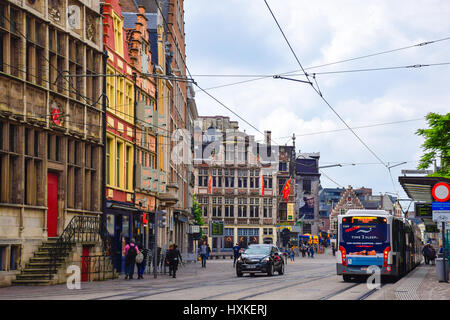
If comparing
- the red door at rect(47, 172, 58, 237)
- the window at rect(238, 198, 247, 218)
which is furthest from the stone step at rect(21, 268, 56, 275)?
the window at rect(238, 198, 247, 218)

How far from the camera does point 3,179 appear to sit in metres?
26.7

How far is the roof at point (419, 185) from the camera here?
97.0ft

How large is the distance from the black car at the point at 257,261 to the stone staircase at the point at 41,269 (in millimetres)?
10413

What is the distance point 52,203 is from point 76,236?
1.75 meters

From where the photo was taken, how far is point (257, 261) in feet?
121

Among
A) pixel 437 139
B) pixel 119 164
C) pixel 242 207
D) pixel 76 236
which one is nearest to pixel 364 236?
pixel 76 236

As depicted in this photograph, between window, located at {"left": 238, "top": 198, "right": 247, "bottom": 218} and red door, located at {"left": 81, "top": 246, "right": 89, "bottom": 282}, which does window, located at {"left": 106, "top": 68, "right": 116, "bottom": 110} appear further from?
window, located at {"left": 238, "top": 198, "right": 247, "bottom": 218}

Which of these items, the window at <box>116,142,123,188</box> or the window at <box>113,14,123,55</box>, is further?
the window at <box>116,142,123,188</box>

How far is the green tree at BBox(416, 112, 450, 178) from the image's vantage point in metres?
49.3

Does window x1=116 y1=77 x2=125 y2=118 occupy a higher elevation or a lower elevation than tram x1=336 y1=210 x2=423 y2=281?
higher

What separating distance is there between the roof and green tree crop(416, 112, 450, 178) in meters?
6.90

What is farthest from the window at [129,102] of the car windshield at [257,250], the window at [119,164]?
the car windshield at [257,250]

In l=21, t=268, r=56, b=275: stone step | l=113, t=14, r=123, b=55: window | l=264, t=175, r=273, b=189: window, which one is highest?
l=113, t=14, r=123, b=55: window
